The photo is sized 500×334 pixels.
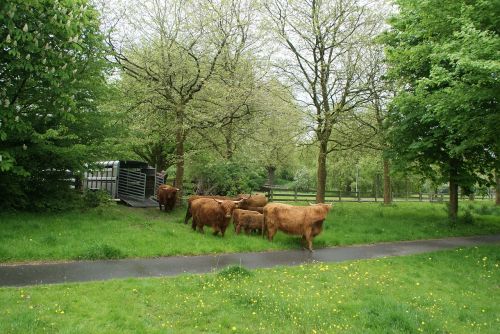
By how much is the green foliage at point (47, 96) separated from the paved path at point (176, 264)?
216cm

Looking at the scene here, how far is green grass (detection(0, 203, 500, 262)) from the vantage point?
996cm

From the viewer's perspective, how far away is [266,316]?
266 inches

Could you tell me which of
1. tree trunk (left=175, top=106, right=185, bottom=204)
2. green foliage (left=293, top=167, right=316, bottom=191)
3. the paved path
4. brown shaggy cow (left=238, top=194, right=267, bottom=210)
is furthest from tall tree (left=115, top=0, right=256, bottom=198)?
green foliage (left=293, top=167, right=316, bottom=191)

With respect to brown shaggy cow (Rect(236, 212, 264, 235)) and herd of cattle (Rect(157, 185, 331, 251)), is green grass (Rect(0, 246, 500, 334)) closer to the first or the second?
herd of cattle (Rect(157, 185, 331, 251))

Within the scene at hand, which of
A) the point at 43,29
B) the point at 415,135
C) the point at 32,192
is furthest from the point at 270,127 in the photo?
the point at 43,29

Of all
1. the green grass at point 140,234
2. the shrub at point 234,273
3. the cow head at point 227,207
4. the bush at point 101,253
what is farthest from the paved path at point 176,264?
the cow head at point 227,207

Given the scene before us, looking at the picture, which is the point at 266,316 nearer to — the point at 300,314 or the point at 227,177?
the point at 300,314

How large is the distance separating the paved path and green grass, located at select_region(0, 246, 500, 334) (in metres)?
0.66

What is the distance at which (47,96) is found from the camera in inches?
462

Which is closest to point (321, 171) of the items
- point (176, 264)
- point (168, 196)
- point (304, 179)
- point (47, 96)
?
point (168, 196)

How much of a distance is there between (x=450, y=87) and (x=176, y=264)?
9.78 meters

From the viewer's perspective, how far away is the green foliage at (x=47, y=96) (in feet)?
25.5

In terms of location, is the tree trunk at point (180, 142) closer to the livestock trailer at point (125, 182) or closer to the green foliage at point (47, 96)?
the livestock trailer at point (125, 182)

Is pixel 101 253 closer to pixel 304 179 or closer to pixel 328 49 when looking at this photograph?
pixel 328 49
